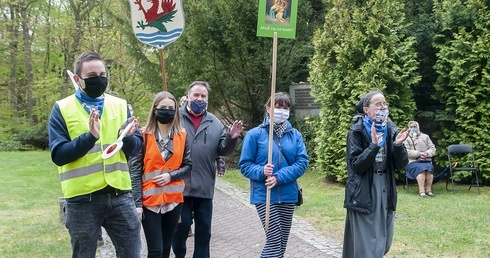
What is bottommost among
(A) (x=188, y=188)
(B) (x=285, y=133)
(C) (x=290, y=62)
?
(A) (x=188, y=188)

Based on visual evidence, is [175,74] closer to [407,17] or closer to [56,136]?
[407,17]

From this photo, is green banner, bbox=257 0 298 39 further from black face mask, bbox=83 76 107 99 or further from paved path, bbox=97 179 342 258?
paved path, bbox=97 179 342 258

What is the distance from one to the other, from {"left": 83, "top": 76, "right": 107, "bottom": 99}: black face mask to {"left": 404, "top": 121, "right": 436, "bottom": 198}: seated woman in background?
8454mm

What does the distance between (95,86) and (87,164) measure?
0.53m

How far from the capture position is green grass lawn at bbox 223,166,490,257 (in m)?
6.59

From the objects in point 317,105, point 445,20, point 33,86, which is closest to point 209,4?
point 317,105

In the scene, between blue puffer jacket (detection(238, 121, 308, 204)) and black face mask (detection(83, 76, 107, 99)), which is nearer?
black face mask (detection(83, 76, 107, 99))

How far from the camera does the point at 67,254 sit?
20.8 feet

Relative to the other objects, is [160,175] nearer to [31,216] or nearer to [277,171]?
[277,171]

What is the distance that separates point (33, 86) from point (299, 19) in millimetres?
21960

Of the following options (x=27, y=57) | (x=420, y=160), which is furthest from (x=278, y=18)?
(x=27, y=57)

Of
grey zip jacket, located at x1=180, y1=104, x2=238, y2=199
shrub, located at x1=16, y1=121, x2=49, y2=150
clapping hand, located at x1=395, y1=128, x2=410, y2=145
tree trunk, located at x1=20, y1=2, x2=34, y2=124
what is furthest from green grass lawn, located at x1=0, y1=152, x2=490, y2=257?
tree trunk, located at x1=20, y1=2, x2=34, y2=124

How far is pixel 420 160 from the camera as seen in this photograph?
11125mm

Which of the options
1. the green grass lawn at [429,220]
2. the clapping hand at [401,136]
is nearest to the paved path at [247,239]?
the green grass lawn at [429,220]
